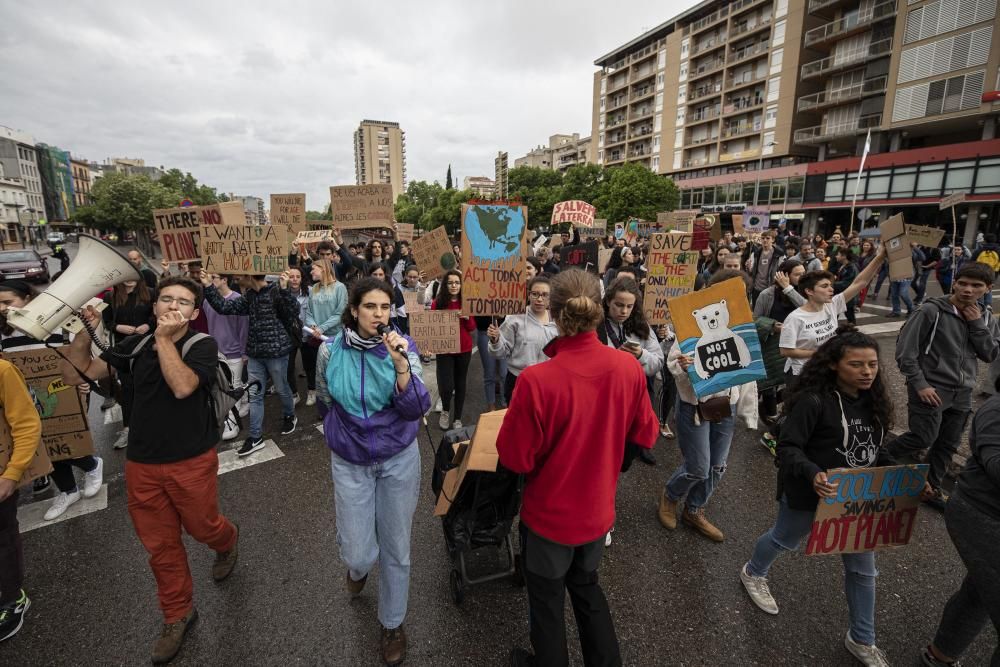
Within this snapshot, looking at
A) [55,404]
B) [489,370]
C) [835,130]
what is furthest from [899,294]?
[835,130]

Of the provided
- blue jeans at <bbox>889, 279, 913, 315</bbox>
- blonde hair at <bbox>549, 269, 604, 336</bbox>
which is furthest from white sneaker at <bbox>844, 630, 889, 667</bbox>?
blue jeans at <bbox>889, 279, 913, 315</bbox>

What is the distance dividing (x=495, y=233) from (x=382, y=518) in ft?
9.67

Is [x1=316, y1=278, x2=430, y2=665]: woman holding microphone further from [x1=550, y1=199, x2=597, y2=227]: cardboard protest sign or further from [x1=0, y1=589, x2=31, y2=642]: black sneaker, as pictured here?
[x1=550, y1=199, x2=597, y2=227]: cardboard protest sign

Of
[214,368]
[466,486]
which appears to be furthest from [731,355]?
[214,368]

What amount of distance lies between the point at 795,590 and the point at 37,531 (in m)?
5.57

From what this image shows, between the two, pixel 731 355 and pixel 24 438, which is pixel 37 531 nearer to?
pixel 24 438

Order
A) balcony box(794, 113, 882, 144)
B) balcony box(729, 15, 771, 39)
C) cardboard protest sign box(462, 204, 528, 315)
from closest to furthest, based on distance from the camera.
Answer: cardboard protest sign box(462, 204, 528, 315), balcony box(794, 113, 882, 144), balcony box(729, 15, 771, 39)

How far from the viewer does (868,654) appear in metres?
2.52

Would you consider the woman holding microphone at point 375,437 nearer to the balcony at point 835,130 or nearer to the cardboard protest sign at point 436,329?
the cardboard protest sign at point 436,329

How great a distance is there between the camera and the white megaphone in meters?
2.70

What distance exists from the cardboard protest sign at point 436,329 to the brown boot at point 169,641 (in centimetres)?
287

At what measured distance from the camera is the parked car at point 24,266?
17.3 meters

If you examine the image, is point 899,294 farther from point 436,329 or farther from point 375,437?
point 375,437

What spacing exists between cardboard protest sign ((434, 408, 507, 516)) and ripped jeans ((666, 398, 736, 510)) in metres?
Answer: 1.45
